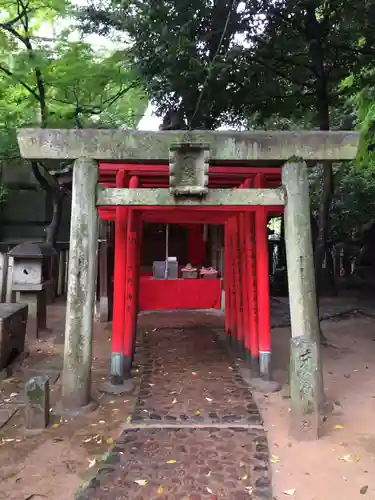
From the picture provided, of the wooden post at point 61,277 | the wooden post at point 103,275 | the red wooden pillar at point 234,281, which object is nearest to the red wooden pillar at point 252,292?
the red wooden pillar at point 234,281

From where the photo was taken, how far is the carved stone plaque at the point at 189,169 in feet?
15.3

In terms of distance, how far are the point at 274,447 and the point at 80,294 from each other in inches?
97.7

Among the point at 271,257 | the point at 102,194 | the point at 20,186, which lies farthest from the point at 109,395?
the point at 20,186

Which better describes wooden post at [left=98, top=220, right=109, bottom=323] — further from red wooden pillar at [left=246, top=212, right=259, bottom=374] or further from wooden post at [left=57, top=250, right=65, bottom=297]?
red wooden pillar at [left=246, top=212, right=259, bottom=374]

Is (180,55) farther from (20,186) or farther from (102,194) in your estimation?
(20,186)

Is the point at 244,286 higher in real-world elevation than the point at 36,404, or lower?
higher

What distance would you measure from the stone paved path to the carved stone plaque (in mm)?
2407

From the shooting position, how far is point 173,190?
184 inches

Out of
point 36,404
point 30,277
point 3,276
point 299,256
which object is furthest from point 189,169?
point 30,277

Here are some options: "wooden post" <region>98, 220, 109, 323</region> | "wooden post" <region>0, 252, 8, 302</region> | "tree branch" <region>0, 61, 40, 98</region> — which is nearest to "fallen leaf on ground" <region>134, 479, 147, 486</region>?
"wooden post" <region>0, 252, 8, 302</region>

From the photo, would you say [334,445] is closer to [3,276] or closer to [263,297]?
[263,297]

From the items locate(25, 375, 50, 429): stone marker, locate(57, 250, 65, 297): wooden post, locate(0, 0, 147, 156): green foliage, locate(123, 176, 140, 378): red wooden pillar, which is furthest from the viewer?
locate(57, 250, 65, 297): wooden post

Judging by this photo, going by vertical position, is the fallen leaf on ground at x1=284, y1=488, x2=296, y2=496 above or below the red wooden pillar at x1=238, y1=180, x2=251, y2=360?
below

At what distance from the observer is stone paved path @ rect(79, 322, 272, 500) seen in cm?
326
